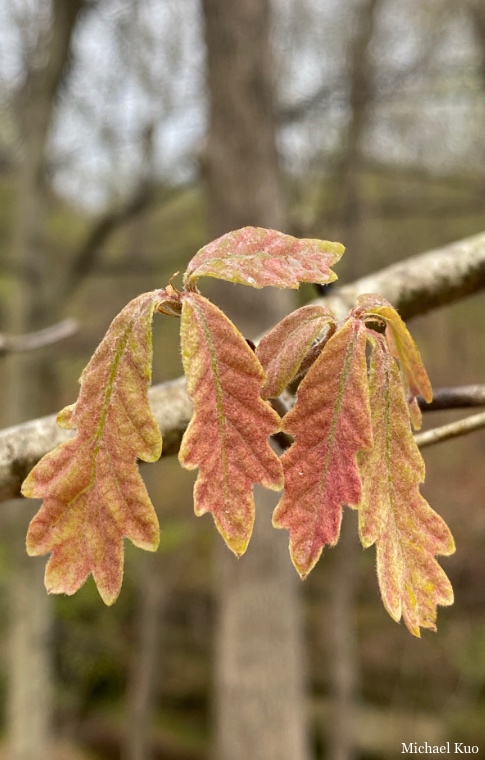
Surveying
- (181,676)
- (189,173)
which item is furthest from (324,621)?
(189,173)

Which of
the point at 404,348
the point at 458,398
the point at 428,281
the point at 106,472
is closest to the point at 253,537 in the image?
the point at 428,281

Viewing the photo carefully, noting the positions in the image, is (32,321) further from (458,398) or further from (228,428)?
(228,428)

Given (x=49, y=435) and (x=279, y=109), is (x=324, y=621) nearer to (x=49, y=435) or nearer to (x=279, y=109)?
(x=279, y=109)

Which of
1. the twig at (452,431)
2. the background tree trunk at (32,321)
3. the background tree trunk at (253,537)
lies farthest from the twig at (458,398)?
the background tree trunk at (32,321)

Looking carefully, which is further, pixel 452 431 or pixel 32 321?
pixel 32 321

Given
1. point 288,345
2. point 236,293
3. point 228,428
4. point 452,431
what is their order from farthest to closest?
point 236,293
point 452,431
point 288,345
point 228,428

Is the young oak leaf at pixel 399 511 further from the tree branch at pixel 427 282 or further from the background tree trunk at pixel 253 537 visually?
the background tree trunk at pixel 253 537

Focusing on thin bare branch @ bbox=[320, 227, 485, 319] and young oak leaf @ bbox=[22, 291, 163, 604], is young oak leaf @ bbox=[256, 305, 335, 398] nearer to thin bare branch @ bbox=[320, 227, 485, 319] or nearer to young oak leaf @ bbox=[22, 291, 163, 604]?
young oak leaf @ bbox=[22, 291, 163, 604]

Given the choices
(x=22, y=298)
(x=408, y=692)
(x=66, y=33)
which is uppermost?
(x=66, y=33)
